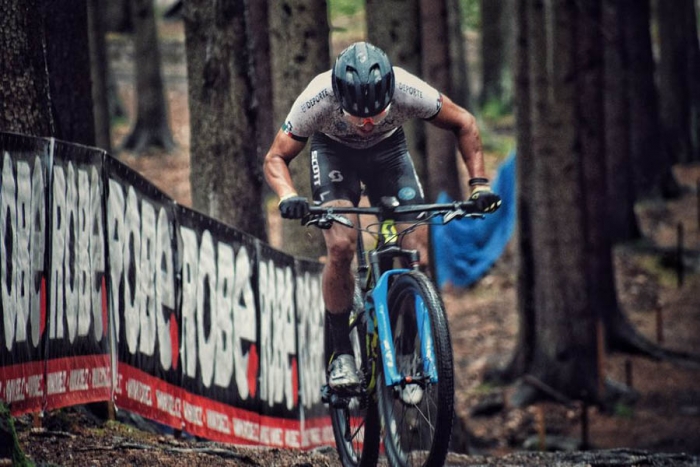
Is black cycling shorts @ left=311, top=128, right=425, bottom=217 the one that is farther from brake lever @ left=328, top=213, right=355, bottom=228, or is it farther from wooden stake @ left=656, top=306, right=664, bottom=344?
wooden stake @ left=656, top=306, right=664, bottom=344

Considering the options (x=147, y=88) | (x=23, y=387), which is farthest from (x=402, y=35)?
(x=147, y=88)

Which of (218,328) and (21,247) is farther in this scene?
(218,328)

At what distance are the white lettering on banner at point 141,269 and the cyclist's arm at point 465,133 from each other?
2166 mm

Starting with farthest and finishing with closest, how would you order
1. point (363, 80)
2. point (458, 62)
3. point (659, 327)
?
point (458, 62) → point (659, 327) → point (363, 80)

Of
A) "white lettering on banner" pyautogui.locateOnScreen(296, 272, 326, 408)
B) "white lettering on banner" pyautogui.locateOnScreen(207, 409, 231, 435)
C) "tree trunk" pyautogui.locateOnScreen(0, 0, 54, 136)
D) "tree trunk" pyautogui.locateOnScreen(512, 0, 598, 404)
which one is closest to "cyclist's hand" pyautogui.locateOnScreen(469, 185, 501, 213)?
"tree trunk" pyautogui.locateOnScreen(0, 0, 54, 136)

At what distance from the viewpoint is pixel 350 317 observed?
297 inches

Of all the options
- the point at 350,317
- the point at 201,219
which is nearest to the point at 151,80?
the point at 201,219

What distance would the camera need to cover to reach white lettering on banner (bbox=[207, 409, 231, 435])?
8.99 meters

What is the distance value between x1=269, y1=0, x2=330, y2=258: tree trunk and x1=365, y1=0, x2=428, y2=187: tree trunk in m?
1.90

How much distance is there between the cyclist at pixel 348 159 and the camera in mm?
6941

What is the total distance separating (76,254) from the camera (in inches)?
287

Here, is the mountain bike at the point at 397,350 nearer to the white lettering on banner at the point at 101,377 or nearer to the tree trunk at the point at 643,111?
the white lettering on banner at the point at 101,377

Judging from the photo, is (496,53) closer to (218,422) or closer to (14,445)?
(218,422)

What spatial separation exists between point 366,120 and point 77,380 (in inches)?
92.6
